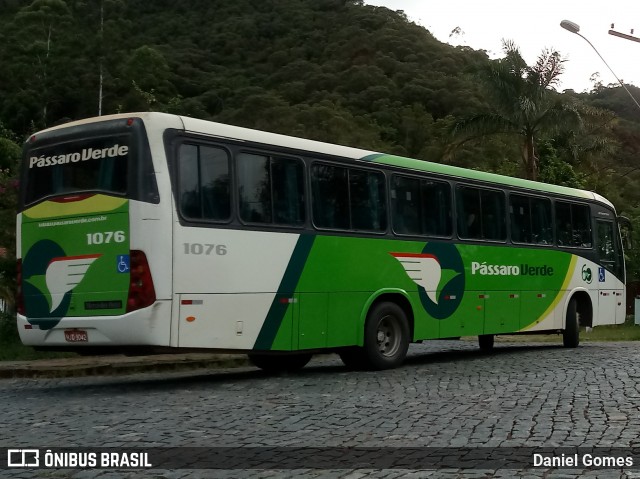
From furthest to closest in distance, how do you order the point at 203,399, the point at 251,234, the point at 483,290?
1. the point at 483,290
2. the point at 251,234
3. the point at 203,399

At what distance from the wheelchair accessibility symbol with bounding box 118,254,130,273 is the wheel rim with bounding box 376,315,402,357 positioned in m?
4.46

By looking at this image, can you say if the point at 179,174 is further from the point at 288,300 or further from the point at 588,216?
the point at 588,216

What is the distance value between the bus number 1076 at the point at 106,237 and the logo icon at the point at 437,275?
4.76 meters

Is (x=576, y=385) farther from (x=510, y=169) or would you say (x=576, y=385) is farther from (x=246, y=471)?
(x=510, y=169)

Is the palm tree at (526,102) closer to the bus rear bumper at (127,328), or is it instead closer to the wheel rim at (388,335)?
the wheel rim at (388,335)

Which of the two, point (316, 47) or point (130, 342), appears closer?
point (130, 342)

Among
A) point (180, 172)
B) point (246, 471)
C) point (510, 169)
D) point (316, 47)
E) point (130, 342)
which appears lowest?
point (246, 471)

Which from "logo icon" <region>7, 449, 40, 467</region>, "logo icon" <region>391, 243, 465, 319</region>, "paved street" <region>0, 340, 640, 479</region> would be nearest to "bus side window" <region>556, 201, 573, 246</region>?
"logo icon" <region>391, 243, 465, 319</region>

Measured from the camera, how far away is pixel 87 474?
6.50 meters

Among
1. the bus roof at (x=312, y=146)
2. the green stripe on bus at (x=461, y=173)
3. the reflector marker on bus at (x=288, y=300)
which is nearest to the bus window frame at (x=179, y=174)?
the bus roof at (x=312, y=146)

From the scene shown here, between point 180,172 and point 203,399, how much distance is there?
270 cm

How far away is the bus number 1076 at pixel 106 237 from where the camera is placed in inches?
432

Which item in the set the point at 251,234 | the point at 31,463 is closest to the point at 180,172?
the point at 251,234

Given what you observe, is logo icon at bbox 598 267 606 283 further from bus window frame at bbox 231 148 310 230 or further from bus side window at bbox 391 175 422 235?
bus window frame at bbox 231 148 310 230
